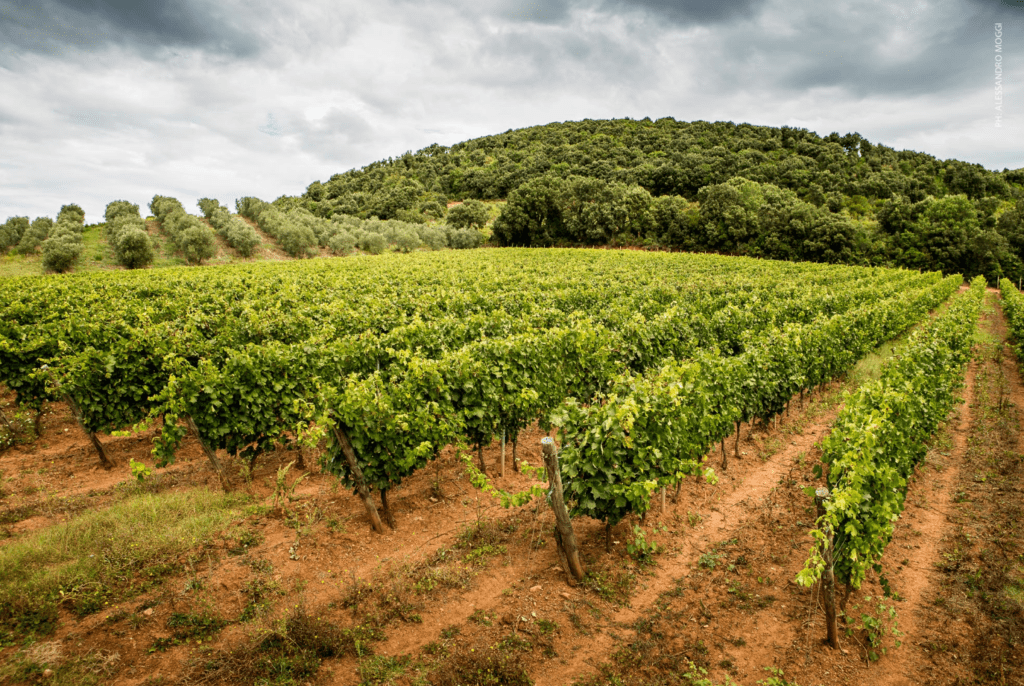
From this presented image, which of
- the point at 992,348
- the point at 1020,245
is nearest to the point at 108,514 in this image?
the point at 992,348

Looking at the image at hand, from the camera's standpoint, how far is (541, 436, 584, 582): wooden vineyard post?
5.99 meters

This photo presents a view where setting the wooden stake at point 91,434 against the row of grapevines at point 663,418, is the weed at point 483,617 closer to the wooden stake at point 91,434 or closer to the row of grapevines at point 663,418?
the row of grapevines at point 663,418

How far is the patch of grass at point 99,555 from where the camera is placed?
5613 millimetres

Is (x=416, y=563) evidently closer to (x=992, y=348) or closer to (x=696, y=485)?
(x=696, y=485)

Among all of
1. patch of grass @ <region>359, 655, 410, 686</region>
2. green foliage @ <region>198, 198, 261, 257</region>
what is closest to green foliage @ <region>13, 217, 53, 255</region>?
green foliage @ <region>198, 198, 261, 257</region>

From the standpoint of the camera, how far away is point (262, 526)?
7676mm

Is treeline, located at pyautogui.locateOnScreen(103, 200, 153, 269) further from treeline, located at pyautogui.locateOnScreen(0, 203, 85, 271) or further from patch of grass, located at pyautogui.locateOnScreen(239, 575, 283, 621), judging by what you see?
patch of grass, located at pyautogui.locateOnScreen(239, 575, 283, 621)

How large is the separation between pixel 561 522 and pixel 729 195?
7268cm

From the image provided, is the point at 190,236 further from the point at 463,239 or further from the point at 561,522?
the point at 561,522

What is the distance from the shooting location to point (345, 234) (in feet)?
217

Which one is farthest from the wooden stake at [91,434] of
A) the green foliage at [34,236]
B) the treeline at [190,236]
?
the green foliage at [34,236]

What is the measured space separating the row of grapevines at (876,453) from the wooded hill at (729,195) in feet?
186

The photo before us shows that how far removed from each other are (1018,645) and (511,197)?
74.5 m

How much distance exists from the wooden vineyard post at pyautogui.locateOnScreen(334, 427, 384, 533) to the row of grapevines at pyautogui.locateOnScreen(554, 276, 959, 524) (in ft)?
10.5
